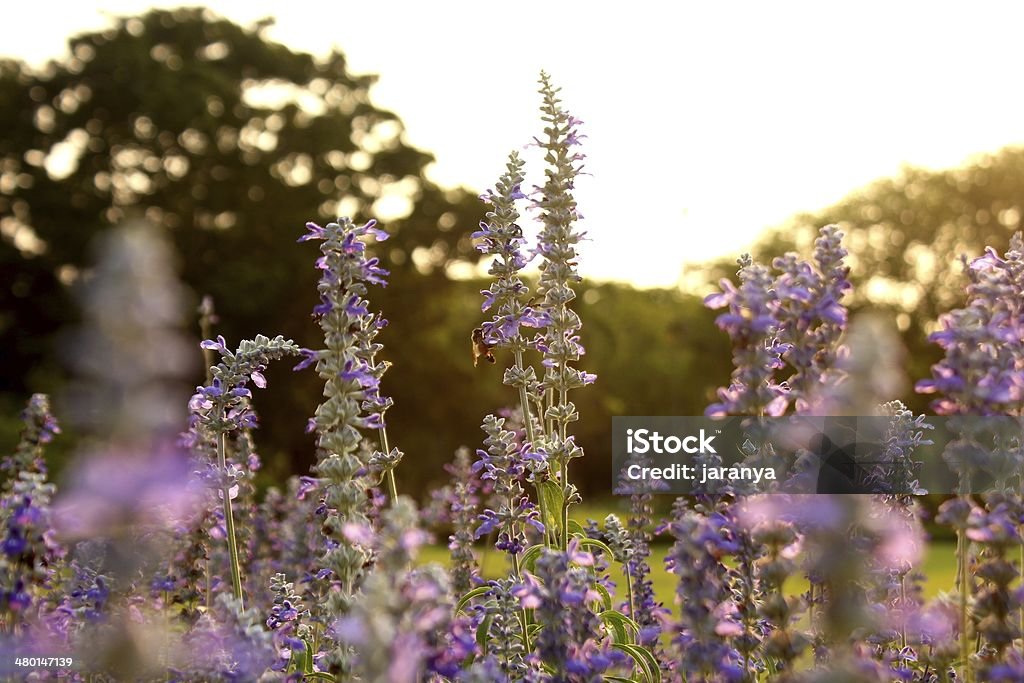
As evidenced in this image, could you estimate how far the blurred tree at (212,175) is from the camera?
2845 centimetres

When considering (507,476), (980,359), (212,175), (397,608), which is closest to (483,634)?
(507,476)

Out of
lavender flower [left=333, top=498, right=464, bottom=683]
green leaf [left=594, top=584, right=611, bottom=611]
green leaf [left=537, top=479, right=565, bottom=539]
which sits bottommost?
green leaf [left=594, top=584, right=611, bottom=611]

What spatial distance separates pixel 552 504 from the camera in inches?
182

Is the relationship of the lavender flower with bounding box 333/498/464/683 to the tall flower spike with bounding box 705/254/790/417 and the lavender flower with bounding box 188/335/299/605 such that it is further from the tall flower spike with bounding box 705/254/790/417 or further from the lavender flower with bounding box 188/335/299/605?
the lavender flower with bounding box 188/335/299/605

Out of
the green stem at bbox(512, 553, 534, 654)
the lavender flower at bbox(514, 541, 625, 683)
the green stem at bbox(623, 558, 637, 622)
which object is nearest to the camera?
the lavender flower at bbox(514, 541, 625, 683)

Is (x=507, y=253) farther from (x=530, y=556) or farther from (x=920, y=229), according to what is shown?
(x=920, y=229)

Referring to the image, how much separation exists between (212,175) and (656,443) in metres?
28.3

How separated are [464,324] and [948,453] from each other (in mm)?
38541

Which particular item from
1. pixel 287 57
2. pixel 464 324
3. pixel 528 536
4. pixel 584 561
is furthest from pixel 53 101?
pixel 584 561

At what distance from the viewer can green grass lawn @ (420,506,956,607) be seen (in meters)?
8.25

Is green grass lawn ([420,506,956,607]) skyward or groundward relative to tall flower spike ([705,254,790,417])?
groundward

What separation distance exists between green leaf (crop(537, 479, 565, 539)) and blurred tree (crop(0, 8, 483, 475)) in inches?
958

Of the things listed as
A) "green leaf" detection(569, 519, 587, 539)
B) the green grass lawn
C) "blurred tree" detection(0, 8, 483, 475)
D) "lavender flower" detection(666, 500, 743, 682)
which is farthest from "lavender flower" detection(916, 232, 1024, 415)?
"blurred tree" detection(0, 8, 483, 475)

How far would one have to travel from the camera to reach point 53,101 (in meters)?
30.2
